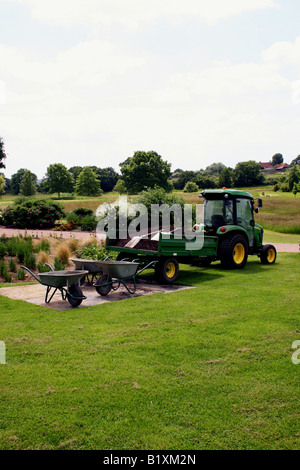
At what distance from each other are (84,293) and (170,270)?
7.44 ft

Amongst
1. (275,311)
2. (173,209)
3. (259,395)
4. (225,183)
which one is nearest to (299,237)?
(173,209)

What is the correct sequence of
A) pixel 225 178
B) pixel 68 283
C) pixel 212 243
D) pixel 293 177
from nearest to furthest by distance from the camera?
pixel 68 283, pixel 212 243, pixel 293 177, pixel 225 178

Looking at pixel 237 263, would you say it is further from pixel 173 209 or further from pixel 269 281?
pixel 173 209

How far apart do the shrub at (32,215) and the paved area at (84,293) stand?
46.2ft

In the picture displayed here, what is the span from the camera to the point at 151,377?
430 centimetres

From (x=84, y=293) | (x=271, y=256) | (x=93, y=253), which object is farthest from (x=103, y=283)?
(x=271, y=256)

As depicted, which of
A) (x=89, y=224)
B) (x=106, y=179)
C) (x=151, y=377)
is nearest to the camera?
(x=151, y=377)

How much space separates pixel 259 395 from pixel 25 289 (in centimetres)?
603

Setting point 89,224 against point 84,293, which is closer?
point 84,293

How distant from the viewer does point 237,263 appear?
1195 centimetres

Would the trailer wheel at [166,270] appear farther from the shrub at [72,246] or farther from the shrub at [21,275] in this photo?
the shrub at [72,246]

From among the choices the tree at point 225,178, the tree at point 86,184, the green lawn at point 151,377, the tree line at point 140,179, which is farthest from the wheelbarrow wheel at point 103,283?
the tree at point 225,178

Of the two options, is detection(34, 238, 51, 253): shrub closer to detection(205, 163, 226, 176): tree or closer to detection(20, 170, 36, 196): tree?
detection(20, 170, 36, 196): tree

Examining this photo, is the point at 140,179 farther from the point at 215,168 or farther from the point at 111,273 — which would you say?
the point at 215,168
